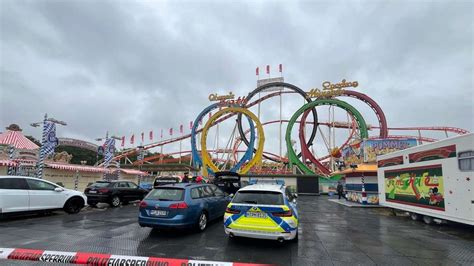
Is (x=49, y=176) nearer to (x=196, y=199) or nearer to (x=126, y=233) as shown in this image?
(x=126, y=233)

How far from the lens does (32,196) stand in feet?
31.1

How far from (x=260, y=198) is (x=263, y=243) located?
1148 millimetres

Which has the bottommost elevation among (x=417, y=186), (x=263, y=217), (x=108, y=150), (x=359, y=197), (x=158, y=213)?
(x=359, y=197)

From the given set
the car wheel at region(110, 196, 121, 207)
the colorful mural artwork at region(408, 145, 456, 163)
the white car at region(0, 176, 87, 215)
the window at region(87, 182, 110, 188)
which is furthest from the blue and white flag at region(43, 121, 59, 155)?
the colorful mural artwork at region(408, 145, 456, 163)

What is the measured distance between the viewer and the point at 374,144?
21.3 metres

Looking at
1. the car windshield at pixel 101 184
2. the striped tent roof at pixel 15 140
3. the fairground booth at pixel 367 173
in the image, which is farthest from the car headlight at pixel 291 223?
the striped tent roof at pixel 15 140

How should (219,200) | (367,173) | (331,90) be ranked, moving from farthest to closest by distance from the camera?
1. (331,90)
2. (367,173)
3. (219,200)

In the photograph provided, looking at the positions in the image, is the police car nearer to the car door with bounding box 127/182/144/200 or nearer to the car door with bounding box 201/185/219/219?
the car door with bounding box 201/185/219/219

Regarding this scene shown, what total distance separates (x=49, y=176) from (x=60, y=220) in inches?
451

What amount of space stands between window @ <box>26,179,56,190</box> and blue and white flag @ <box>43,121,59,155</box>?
7.42 m

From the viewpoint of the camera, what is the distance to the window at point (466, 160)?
747cm

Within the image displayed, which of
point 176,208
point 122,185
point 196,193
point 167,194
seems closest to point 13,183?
point 122,185

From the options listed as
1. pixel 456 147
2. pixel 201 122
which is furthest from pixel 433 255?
pixel 201 122

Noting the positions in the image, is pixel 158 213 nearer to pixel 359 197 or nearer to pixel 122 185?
pixel 122 185
